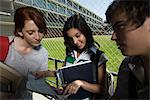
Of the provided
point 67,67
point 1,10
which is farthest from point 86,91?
point 1,10

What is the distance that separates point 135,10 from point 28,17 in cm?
79

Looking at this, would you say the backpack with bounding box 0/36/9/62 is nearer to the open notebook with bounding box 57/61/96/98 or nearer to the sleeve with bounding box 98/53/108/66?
the open notebook with bounding box 57/61/96/98

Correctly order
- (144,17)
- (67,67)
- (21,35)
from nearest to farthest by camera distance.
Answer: (144,17)
(67,67)
(21,35)

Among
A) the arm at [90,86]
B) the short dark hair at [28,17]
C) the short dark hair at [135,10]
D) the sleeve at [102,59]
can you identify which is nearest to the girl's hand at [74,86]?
the arm at [90,86]

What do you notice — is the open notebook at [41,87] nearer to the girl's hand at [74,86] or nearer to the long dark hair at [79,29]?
the girl's hand at [74,86]

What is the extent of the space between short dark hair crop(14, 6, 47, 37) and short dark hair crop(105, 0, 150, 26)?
714mm

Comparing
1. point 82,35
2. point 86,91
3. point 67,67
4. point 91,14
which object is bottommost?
point 86,91

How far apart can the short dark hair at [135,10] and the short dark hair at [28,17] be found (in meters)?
0.71

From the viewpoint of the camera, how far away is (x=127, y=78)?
1023 mm

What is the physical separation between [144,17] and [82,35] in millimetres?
647

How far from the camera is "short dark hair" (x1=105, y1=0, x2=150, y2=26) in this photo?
0.97 m

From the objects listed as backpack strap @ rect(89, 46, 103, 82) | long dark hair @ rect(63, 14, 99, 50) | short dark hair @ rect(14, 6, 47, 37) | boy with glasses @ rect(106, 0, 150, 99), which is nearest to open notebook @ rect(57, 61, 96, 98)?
backpack strap @ rect(89, 46, 103, 82)

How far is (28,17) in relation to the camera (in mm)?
1626

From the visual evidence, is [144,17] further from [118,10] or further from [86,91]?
[86,91]
